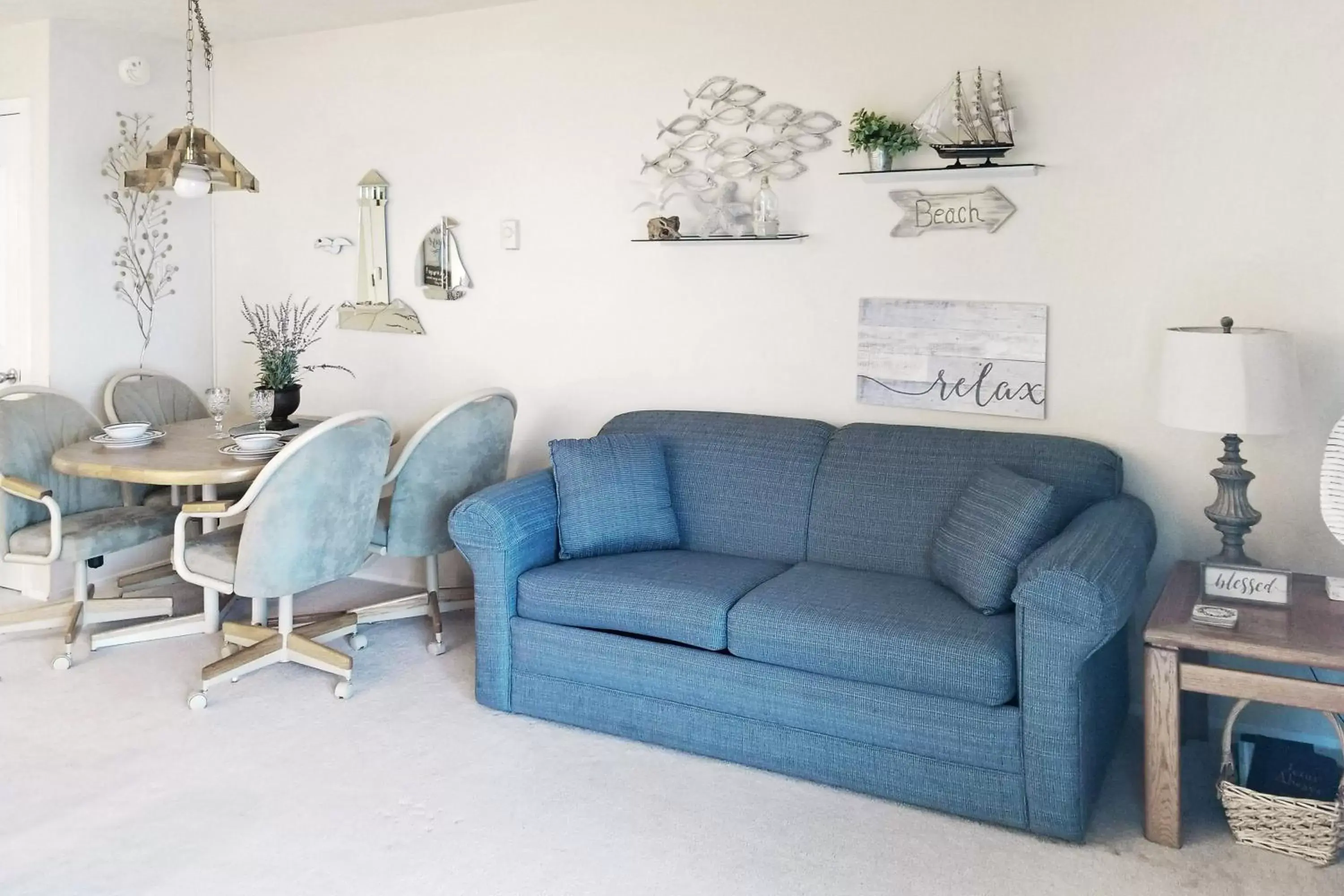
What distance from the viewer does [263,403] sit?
12.6 feet

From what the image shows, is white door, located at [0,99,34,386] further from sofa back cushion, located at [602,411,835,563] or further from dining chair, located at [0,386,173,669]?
sofa back cushion, located at [602,411,835,563]

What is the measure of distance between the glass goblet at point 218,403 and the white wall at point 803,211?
2.65 feet

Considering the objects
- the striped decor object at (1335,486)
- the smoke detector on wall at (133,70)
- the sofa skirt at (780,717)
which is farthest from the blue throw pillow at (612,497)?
the smoke detector on wall at (133,70)

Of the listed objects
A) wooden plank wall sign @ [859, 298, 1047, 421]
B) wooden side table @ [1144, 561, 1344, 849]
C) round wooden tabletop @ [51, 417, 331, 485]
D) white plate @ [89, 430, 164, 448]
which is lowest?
wooden side table @ [1144, 561, 1344, 849]

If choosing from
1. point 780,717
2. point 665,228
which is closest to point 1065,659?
point 780,717

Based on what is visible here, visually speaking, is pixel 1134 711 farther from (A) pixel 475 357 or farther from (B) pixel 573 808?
(A) pixel 475 357

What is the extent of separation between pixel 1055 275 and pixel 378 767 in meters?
2.50

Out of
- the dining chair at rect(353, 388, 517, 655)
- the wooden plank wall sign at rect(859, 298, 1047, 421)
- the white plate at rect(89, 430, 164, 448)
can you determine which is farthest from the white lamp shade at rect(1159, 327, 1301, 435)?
the white plate at rect(89, 430, 164, 448)

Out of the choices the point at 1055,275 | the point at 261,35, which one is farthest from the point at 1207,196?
the point at 261,35

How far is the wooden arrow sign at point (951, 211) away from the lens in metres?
3.40

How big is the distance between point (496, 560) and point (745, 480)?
2.88 ft

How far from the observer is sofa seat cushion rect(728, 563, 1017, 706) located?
264cm

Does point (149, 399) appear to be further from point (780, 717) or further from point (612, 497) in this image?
point (780, 717)

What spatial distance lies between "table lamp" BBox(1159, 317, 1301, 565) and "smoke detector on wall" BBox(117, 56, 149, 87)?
4195 millimetres
